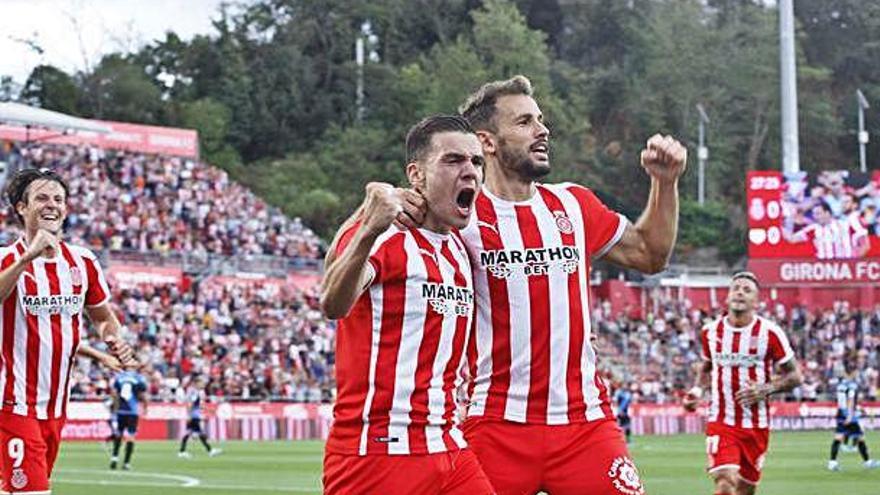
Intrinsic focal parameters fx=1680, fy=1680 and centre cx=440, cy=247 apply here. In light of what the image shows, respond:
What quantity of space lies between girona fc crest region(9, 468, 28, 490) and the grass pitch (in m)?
12.4

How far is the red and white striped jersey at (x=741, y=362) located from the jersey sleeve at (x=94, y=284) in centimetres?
726

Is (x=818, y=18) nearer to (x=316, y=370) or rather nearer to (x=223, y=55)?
(x=223, y=55)

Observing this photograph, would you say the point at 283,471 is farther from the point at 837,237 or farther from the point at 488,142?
the point at 837,237

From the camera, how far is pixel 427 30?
10819cm

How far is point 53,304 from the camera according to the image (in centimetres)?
1265

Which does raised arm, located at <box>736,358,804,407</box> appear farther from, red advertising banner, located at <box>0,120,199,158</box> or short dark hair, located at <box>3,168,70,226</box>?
red advertising banner, located at <box>0,120,199,158</box>

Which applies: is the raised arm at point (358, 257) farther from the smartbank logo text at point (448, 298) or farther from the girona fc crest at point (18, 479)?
the girona fc crest at point (18, 479)

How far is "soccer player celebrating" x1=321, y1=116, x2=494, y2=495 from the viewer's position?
820cm

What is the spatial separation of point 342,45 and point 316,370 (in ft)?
175

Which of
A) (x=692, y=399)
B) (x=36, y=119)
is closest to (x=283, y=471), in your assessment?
(x=692, y=399)

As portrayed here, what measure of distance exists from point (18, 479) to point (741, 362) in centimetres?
851

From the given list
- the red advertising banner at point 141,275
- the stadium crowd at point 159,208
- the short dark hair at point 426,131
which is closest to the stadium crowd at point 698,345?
the stadium crowd at point 159,208

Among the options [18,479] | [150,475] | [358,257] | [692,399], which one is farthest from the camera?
[150,475]

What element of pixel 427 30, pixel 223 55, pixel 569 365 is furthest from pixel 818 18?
pixel 569 365
